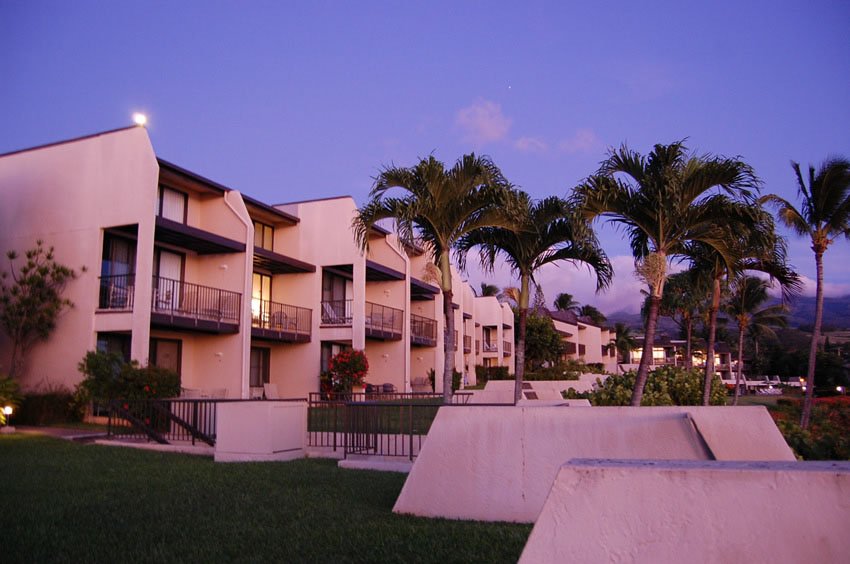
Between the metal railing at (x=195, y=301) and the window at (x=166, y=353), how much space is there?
1521mm

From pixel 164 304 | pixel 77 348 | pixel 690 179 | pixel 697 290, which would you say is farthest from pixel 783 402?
pixel 77 348

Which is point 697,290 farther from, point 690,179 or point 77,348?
point 77,348

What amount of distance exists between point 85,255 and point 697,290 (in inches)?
663

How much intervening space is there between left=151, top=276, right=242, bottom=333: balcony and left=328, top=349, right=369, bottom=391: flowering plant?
5.01 m

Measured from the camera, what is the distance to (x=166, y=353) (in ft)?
77.2

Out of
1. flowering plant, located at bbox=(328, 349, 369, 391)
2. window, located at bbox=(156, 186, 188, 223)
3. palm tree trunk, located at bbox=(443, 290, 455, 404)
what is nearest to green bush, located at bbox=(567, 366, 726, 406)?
palm tree trunk, located at bbox=(443, 290, 455, 404)

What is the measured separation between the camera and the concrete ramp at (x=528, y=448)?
20.6 ft

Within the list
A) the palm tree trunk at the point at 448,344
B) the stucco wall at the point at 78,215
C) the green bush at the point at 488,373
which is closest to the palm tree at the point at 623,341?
the green bush at the point at 488,373

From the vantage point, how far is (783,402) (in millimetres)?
31469

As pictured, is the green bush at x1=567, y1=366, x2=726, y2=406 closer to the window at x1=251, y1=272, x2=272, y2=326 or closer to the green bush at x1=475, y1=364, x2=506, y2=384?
the window at x1=251, y1=272, x2=272, y2=326

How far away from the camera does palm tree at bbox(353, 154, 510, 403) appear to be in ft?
46.3

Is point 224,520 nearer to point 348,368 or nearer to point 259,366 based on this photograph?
point 348,368

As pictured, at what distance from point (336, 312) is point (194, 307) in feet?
29.1

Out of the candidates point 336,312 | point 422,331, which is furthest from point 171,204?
point 422,331
